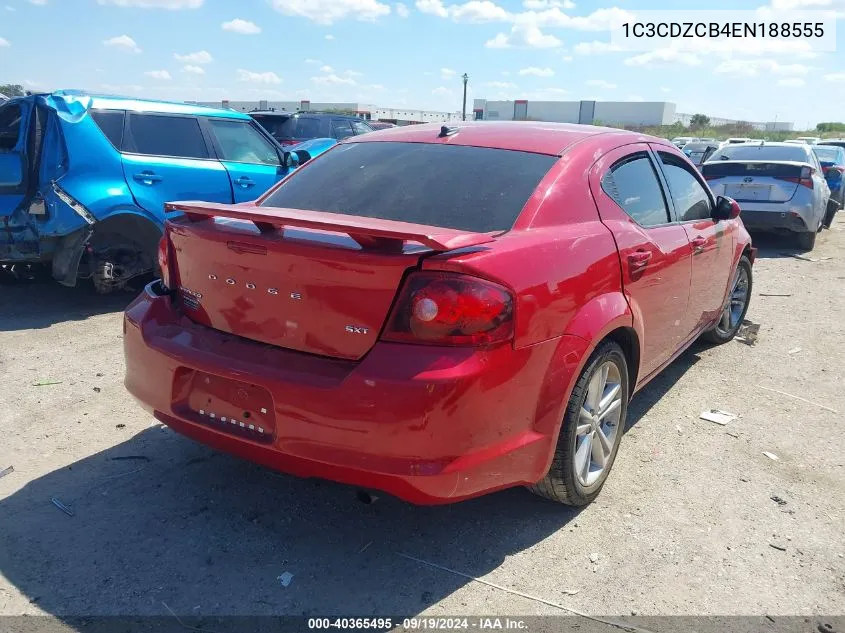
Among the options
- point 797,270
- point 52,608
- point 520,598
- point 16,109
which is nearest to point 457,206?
point 520,598

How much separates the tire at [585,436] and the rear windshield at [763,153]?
8710 mm

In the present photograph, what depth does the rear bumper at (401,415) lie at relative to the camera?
92.4 inches

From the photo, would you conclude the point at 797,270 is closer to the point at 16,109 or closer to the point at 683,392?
the point at 683,392

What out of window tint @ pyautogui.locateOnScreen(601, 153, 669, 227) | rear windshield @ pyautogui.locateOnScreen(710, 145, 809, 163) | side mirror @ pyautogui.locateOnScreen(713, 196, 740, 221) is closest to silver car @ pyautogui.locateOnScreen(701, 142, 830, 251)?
rear windshield @ pyautogui.locateOnScreen(710, 145, 809, 163)

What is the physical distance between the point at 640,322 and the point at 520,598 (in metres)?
1.46

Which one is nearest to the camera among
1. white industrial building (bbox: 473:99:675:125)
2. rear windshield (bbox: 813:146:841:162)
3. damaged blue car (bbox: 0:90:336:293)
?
damaged blue car (bbox: 0:90:336:293)

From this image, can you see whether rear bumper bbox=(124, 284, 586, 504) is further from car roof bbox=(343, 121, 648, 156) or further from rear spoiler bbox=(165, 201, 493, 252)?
car roof bbox=(343, 121, 648, 156)

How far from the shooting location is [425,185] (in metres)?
3.18

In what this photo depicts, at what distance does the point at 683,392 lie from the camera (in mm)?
4672

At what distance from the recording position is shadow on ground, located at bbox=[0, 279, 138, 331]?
5.80 meters

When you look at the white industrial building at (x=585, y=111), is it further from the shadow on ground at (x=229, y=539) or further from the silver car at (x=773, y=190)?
the shadow on ground at (x=229, y=539)

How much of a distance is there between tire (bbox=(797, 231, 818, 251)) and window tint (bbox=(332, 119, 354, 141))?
28.7ft

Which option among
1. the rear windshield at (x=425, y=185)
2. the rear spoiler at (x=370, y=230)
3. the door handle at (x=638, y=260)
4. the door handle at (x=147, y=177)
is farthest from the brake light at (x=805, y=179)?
the rear spoiler at (x=370, y=230)

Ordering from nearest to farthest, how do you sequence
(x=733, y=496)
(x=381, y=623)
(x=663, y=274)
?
(x=381, y=623), (x=733, y=496), (x=663, y=274)
